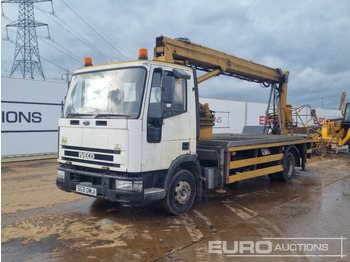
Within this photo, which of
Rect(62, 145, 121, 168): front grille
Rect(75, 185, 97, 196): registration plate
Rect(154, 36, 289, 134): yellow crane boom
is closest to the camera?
Rect(62, 145, 121, 168): front grille

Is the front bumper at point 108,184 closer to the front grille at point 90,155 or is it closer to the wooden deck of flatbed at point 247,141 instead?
the front grille at point 90,155

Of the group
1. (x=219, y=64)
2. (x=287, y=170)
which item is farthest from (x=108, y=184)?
(x=287, y=170)

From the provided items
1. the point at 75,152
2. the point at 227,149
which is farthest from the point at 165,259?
the point at 227,149

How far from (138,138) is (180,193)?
4.65 ft

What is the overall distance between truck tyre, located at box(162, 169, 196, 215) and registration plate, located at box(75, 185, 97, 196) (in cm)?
117

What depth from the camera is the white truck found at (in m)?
4.67

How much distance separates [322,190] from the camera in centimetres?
773

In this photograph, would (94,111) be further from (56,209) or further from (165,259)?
(165,259)

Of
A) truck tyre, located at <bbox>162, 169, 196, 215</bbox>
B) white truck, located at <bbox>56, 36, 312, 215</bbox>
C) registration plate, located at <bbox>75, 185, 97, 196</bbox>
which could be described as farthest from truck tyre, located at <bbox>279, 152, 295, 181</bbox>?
registration plate, located at <bbox>75, 185, 97, 196</bbox>

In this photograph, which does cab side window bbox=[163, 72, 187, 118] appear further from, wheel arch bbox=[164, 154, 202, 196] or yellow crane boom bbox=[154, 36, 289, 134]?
yellow crane boom bbox=[154, 36, 289, 134]

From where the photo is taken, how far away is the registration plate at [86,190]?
16.1 feet

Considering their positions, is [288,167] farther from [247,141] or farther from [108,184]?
[108,184]

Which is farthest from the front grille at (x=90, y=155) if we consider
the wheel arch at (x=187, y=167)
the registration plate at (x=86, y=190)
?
the wheel arch at (x=187, y=167)

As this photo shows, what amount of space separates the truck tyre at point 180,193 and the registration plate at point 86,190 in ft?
3.83
